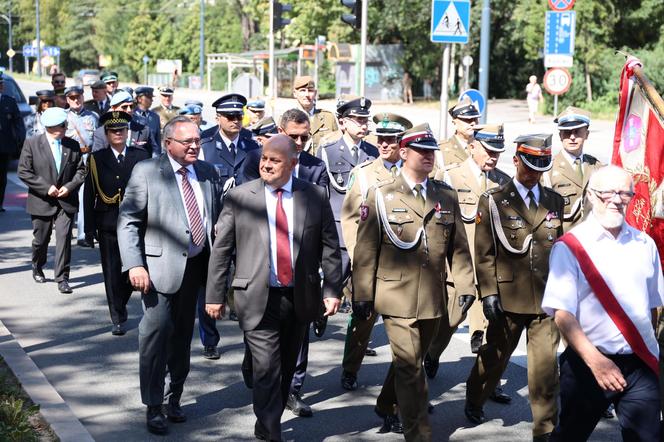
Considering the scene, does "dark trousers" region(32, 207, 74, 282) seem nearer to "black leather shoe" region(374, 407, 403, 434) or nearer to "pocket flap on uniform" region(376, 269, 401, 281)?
"black leather shoe" region(374, 407, 403, 434)

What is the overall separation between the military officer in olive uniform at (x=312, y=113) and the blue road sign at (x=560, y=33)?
597 inches

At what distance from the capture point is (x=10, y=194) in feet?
62.6

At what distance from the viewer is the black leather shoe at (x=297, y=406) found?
7.31m

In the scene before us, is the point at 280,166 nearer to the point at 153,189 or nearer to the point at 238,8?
the point at 153,189

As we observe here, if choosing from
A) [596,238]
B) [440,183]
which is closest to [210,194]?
[440,183]

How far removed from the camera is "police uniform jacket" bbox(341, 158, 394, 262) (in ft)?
26.0

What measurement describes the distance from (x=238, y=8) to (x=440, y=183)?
8096 centimetres

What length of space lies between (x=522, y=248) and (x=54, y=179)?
6304 millimetres

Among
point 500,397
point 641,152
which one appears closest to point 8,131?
point 500,397

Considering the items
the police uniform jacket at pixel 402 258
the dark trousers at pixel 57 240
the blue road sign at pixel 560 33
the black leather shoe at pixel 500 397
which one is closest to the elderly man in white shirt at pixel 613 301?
the police uniform jacket at pixel 402 258

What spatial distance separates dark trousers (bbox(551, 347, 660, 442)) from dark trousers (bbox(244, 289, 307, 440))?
5.84 ft

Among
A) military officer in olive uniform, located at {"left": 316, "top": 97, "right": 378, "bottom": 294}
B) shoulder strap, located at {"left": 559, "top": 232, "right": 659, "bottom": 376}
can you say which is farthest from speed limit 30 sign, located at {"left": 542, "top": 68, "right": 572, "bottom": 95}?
shoulder strap, located at {"left": 559, "top": 232, "right": 659, "bottom": 376}

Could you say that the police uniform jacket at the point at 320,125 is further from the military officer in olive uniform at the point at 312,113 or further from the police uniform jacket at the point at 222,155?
the police uniform jacket at the point at 222,155

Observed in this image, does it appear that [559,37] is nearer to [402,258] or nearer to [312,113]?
[312,113]
